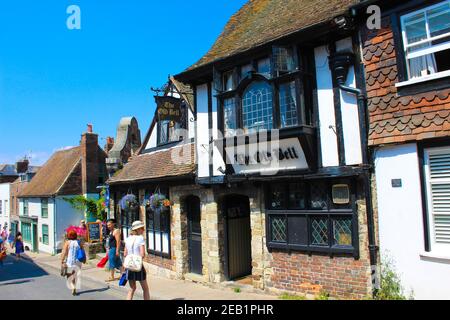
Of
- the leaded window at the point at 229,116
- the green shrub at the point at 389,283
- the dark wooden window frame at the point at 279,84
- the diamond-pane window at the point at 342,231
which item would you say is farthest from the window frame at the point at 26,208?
the green shrub at the point at 389,283

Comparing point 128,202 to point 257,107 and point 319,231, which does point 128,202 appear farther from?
point 319,231

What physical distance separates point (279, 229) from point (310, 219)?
872 mm

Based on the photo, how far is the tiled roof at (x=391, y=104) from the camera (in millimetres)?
6238

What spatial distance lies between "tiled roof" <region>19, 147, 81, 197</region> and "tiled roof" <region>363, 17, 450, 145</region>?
877 inches

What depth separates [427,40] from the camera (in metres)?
6.42

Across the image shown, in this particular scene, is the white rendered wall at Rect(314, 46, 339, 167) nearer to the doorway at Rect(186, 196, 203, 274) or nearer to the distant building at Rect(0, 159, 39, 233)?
the doorway at Rect(186, 196, 203, 274)

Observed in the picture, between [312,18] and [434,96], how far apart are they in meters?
3.22

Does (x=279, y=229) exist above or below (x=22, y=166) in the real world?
below

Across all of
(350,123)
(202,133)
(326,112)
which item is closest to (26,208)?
(202,133)

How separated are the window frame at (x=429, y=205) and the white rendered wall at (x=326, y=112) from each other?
1.64 m

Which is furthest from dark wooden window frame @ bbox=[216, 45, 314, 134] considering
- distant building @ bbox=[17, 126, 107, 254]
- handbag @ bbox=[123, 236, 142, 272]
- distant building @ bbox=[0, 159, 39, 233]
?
distant building @ bbox=[0, 159, 39, 233]

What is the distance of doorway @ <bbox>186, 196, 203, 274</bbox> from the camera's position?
1111cm

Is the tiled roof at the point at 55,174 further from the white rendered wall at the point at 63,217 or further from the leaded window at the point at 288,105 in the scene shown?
the leaded window at the point at 288,105
